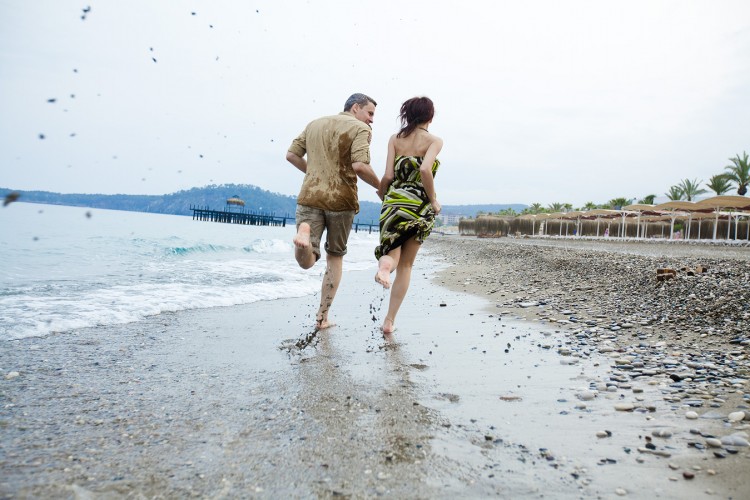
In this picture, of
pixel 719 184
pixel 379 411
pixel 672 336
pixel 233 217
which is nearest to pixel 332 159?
pixel 379 411

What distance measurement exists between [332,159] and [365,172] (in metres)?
0.34

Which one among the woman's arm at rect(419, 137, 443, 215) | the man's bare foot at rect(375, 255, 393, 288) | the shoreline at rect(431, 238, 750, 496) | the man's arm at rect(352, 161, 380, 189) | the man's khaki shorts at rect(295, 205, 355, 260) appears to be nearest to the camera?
the shoreline at rect(431, 238, 750, 496)

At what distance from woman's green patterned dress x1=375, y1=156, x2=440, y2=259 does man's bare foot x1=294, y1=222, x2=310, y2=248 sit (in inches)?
24.8

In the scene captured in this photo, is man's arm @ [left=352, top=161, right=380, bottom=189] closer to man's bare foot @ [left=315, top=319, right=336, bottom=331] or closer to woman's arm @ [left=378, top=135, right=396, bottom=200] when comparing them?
woman's arm @ [left=378, top=135, right=396, bottom=200]

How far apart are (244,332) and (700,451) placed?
11.0ft

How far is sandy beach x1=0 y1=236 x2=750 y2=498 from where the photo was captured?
5.24 feet

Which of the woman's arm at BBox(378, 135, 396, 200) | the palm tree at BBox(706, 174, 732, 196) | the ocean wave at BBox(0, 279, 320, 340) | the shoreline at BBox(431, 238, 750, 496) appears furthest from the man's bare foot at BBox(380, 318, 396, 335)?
the palm tree at BBox(706, 174, 732, 196)

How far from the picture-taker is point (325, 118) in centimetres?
410

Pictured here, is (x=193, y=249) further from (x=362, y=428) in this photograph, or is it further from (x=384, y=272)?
(x=362, y=428)

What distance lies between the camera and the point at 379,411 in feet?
7.38

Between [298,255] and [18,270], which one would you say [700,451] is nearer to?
[298,255]

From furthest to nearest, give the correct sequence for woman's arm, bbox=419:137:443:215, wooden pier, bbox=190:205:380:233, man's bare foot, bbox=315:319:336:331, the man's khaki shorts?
wooden pier, bbox=190:205:380:233 < man's bare foot, bbox=315:319:336:331 < the man's khaki shorts < woman's arm, bbox=419:137:443:215

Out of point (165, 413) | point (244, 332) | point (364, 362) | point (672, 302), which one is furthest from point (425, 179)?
point (672, 302)

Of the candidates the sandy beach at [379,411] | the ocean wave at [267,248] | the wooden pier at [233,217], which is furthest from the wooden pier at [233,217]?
the sandy beach at [379,411]
